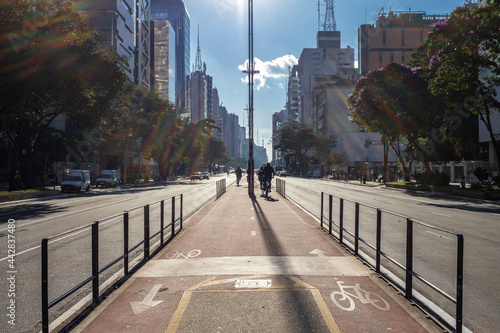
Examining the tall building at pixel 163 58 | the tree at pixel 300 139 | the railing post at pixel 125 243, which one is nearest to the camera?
the railing post at pixel 125 243

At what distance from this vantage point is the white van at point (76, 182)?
3619 cm

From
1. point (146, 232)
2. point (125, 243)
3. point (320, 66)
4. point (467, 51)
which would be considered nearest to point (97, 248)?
point (125, 243)

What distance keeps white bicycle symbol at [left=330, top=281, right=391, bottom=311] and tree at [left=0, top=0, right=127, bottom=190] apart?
22371 millimetres

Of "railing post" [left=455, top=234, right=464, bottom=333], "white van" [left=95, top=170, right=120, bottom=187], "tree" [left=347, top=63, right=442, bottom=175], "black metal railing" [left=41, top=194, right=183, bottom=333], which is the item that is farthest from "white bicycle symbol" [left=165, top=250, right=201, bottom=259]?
"white van" [left=95, top=170, right=120, bottom=187]

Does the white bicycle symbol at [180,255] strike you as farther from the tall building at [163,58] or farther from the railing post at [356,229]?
the tall building at [163,58]

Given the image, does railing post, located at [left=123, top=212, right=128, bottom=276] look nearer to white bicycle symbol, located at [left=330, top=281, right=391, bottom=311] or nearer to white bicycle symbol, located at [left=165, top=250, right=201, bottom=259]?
white bicycle symbol, located at [left=165, top=250, right=201, bottom=259]

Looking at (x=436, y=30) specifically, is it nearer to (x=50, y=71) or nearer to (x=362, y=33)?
(x=50, y=71)

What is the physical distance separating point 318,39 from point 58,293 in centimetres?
17627

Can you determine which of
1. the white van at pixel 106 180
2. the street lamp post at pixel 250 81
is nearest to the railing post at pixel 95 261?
the street lamp post at pixel 250 81

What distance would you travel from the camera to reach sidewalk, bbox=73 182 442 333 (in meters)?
4.91

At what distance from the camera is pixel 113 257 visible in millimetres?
6703

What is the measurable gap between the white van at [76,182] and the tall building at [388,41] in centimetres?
8518

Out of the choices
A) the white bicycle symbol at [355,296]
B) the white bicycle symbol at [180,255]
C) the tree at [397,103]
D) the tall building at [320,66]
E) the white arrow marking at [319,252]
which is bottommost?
the white bicycle symbol at [180,255]

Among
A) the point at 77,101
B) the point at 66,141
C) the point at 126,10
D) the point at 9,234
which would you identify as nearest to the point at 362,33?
the point at 126,10
